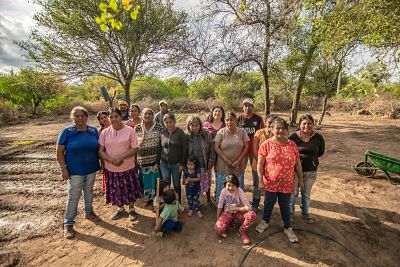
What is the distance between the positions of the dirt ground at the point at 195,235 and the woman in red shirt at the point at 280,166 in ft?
1.58

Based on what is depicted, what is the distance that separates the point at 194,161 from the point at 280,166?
1.39m

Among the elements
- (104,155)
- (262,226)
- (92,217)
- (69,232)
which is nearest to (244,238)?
(262,226)

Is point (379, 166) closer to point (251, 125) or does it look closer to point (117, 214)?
point (251, 125)

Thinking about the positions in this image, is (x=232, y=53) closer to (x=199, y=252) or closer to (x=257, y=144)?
(x=257, y=144)

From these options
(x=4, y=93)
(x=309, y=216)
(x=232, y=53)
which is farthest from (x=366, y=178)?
(x=4, y=93)

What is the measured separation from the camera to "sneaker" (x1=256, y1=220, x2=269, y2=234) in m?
3.66

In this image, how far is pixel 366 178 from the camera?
584cm

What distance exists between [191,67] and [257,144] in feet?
21.7

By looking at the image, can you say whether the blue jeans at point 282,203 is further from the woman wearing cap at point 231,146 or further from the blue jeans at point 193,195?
the blue jeans at point 193,195

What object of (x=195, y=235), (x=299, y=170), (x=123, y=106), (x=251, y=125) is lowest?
(x=195, y=235)

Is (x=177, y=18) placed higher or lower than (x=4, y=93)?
higher

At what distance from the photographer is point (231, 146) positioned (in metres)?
3.89

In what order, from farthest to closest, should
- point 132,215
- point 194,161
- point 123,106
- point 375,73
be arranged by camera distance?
point 123,106 < point 132,215 < point 194,161 < point 375,73

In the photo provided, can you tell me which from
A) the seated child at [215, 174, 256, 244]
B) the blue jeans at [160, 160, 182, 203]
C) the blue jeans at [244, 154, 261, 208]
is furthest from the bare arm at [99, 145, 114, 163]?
the blue jeans at [244, 154, 261, 208]
